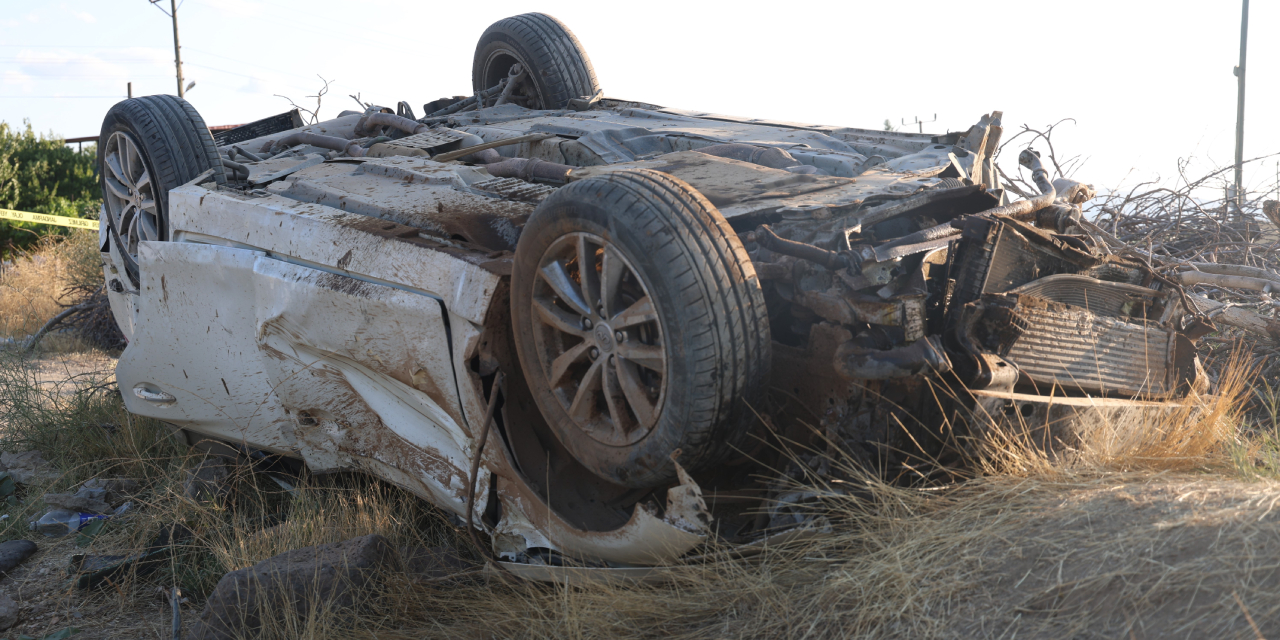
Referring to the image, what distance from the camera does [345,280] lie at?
3.53m

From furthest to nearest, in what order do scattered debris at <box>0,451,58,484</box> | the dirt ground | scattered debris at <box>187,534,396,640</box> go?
1. scattered debris at <box>0,451,58,484</box>
2. scattered debris at <box>187,534,396,640</box>
3. the dirt ground

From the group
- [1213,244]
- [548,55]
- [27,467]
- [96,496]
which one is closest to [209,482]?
[96,496]

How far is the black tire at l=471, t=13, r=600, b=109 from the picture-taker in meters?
6.32

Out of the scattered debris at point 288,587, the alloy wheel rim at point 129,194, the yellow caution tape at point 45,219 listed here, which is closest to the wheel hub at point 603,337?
the scattered debris at point 288,587

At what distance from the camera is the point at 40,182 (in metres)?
16.8

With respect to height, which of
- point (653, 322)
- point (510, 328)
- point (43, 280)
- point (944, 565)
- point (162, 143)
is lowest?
point (43, 280)

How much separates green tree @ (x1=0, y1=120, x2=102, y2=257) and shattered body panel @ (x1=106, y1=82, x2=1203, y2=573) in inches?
525

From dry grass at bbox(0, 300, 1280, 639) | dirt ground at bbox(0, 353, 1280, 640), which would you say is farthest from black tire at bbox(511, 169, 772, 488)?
dirt ground at bbox(0, 353, 1280, 640)

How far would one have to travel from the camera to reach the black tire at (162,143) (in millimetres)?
4664

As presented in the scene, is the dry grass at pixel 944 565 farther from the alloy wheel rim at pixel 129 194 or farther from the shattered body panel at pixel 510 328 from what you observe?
the alloy wheel rim at pixel 129 194

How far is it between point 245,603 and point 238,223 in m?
1.71

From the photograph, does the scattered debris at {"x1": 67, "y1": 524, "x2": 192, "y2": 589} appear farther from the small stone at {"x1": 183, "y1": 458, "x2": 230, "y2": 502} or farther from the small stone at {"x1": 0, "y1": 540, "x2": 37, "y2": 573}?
the small stone at {"x1": 0, "y1": 540, "x2": 37, "y2": 573}

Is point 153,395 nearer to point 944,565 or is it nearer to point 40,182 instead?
point 944,565

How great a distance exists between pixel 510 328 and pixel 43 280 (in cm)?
1205
